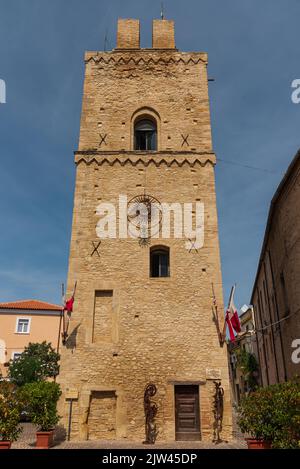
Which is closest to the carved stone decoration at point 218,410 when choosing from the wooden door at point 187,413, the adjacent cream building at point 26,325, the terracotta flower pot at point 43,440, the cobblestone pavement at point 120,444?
the cobblestone pavement at point 120,444

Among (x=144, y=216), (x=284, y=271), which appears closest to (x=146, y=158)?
(x=144, y=216)

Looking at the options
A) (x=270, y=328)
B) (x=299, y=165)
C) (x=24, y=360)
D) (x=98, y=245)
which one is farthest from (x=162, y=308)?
(x=24, y=360)

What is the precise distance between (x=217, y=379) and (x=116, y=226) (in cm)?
648

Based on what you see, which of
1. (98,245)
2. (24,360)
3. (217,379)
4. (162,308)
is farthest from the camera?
(24,360)

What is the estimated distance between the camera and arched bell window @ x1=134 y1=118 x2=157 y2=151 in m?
17.0

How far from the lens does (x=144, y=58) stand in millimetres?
18172

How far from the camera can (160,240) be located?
14430 mm

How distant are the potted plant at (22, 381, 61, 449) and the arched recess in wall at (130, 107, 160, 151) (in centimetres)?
1048

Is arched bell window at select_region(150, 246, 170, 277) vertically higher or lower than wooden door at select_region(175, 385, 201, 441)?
higher

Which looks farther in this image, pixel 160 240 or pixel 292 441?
pixel 160 240

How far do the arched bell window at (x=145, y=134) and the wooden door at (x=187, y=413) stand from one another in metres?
10.0

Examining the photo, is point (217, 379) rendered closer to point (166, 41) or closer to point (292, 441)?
point (292, 441)

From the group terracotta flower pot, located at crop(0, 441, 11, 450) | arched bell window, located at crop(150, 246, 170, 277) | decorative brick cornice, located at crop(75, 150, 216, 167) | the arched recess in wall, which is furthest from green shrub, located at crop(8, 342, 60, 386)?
the arched recess in wall

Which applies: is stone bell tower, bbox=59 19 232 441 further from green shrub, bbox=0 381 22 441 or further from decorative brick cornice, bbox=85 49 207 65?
green shrub, bbox=0 381 22 441
